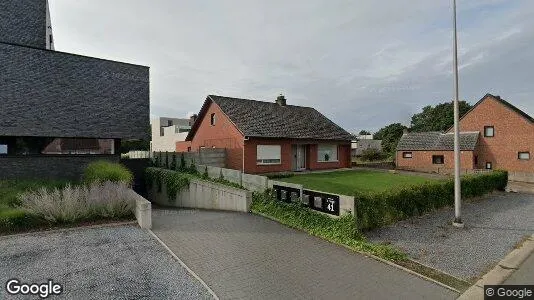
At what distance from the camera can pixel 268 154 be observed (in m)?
21.6

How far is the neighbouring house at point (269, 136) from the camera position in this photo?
21.0 metres

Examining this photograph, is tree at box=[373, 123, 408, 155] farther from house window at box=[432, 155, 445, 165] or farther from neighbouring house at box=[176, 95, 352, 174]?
neighbouring house at box=[176, 95, 352, 174]

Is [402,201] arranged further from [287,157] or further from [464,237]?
[287,157]

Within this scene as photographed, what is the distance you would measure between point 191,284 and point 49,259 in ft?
11.8

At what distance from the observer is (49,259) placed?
6.86m

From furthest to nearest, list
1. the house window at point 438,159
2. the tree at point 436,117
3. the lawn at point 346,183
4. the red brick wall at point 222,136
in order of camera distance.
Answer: the tree at point 436,117, the house window at point 438,159, the red brick wall at point 222,136, the lawn at point 346,183

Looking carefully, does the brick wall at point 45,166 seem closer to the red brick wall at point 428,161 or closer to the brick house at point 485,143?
the red brick wall at point 428,161

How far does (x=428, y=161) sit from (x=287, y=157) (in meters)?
18.8

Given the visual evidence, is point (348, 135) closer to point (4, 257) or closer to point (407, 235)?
point (407, 235)

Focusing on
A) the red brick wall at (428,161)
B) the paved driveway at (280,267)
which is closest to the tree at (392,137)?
the red brick wall at (428,161)

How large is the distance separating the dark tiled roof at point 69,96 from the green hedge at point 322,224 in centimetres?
1191

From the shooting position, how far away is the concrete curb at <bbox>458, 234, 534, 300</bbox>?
19.4 feet

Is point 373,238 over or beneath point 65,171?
beneath

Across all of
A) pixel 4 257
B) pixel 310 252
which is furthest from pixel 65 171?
pixel 310 252
